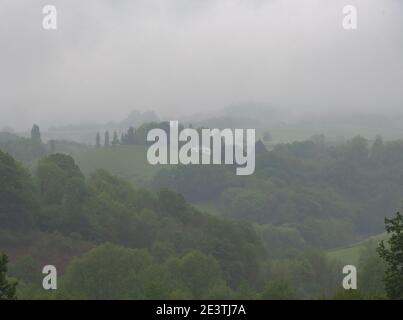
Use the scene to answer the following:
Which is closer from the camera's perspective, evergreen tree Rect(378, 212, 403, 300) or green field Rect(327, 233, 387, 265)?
evergreen tree Rect(378, 212, 403, 300)

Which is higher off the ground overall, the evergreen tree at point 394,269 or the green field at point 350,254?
the green field at point 350,254

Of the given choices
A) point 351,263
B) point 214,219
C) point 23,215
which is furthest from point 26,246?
point 351,263

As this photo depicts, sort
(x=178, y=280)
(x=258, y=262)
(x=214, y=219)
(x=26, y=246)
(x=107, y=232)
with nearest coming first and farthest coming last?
(x=178, y=280), (x=26, y=246), (x=258, y=262), (x=107, y=232), (x=214, y=219)

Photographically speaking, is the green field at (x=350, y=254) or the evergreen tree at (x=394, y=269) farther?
the green field at (x=350, y=254)

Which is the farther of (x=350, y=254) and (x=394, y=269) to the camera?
(x=350, y=254)

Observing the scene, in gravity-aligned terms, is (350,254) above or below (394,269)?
above

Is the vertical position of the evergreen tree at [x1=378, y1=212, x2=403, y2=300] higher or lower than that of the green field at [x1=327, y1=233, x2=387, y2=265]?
lower
